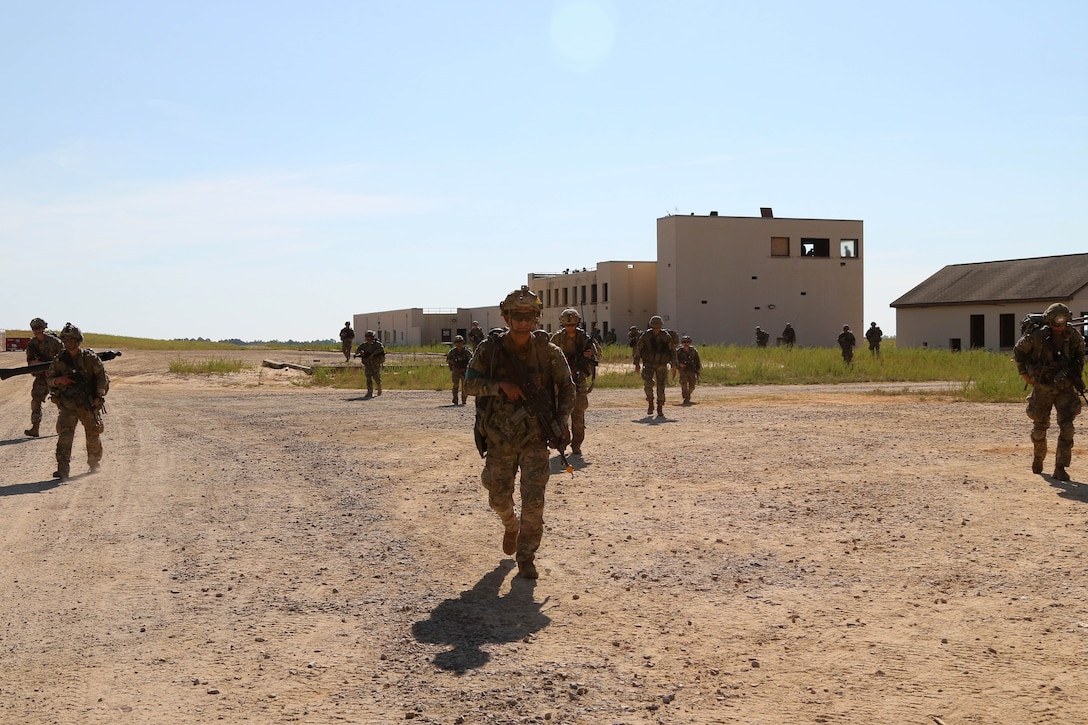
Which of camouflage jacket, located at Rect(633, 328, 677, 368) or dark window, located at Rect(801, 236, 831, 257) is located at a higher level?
dark window, located at Rect(801, 236, 831, 257)

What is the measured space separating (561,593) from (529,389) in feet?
4.39

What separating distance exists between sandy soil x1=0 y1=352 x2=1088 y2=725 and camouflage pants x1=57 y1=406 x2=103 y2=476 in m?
0.36

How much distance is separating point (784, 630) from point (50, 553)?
17.6 feet

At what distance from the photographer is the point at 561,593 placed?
6.67 meters

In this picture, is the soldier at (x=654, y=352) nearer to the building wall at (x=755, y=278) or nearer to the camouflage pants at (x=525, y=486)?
the camouflage pants at (x=525, y=486)

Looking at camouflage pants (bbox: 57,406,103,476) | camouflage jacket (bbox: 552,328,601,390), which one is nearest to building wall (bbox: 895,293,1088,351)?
camouflage jacket (bbox: 552,328,601,390)

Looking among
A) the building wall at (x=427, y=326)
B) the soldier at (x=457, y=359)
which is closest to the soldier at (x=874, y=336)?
the soldier at (x=457, y=359)

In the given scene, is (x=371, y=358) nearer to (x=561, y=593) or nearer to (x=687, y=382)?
(x=687, y=382)

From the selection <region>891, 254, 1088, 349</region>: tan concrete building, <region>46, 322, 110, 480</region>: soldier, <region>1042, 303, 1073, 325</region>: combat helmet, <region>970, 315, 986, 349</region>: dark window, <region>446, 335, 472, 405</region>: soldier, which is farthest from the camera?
<region>970, 315, 986, 349</region>: dark window

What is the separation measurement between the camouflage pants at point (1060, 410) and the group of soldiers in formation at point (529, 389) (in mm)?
10

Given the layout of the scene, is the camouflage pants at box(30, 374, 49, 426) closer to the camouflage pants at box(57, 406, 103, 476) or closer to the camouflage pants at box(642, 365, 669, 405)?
the camouflage pants at box(57, 406, 103, 476)

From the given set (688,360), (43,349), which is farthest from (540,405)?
(688,360)

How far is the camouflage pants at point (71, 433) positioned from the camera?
12180mm

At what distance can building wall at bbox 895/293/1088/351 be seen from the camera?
4838cm
